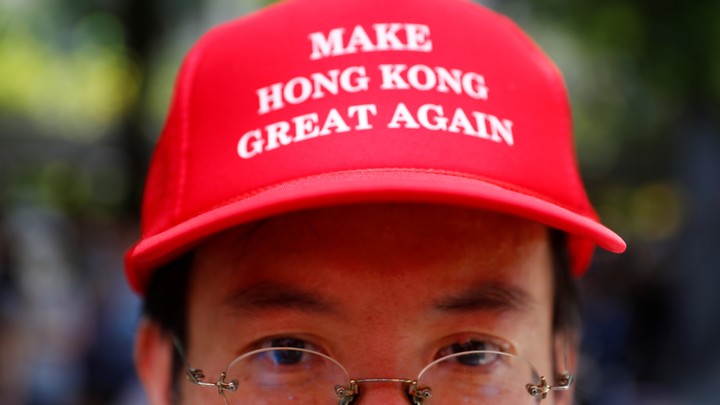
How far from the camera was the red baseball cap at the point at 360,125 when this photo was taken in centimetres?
140

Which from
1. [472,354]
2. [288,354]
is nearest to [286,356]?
[288,354]

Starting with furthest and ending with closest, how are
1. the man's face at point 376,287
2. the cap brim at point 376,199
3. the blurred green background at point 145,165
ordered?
the blurred green background at point 145,165 → the man's face at point 376,287 → the cap brim at point 376,199

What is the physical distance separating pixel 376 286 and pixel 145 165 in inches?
261

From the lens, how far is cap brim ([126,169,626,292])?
1.36 metres

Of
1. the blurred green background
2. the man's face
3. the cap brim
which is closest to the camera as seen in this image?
the cap brim

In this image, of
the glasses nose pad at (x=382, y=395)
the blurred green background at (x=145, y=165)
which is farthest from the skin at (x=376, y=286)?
the blurred green background at (x=145, y=165)

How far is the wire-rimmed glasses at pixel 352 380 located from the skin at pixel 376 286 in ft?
0.07

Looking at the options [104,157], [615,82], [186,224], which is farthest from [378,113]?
[104,157]

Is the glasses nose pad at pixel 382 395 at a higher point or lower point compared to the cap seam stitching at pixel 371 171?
lower

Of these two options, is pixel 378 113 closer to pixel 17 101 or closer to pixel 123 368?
pixel 123 368

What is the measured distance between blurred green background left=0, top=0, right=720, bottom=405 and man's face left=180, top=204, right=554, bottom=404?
3.16 metres

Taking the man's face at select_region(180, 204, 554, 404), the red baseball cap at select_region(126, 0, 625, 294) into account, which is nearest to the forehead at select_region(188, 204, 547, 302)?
the man's face at select_region(180, 204, 554, 404)

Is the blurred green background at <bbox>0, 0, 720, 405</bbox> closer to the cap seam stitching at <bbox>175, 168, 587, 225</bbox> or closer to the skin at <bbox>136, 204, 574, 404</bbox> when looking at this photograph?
the skin at <bbox>136, 204, 574, 404</bbox>

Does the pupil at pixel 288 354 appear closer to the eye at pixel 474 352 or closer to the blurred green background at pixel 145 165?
→ the eye at pixel 474 352
